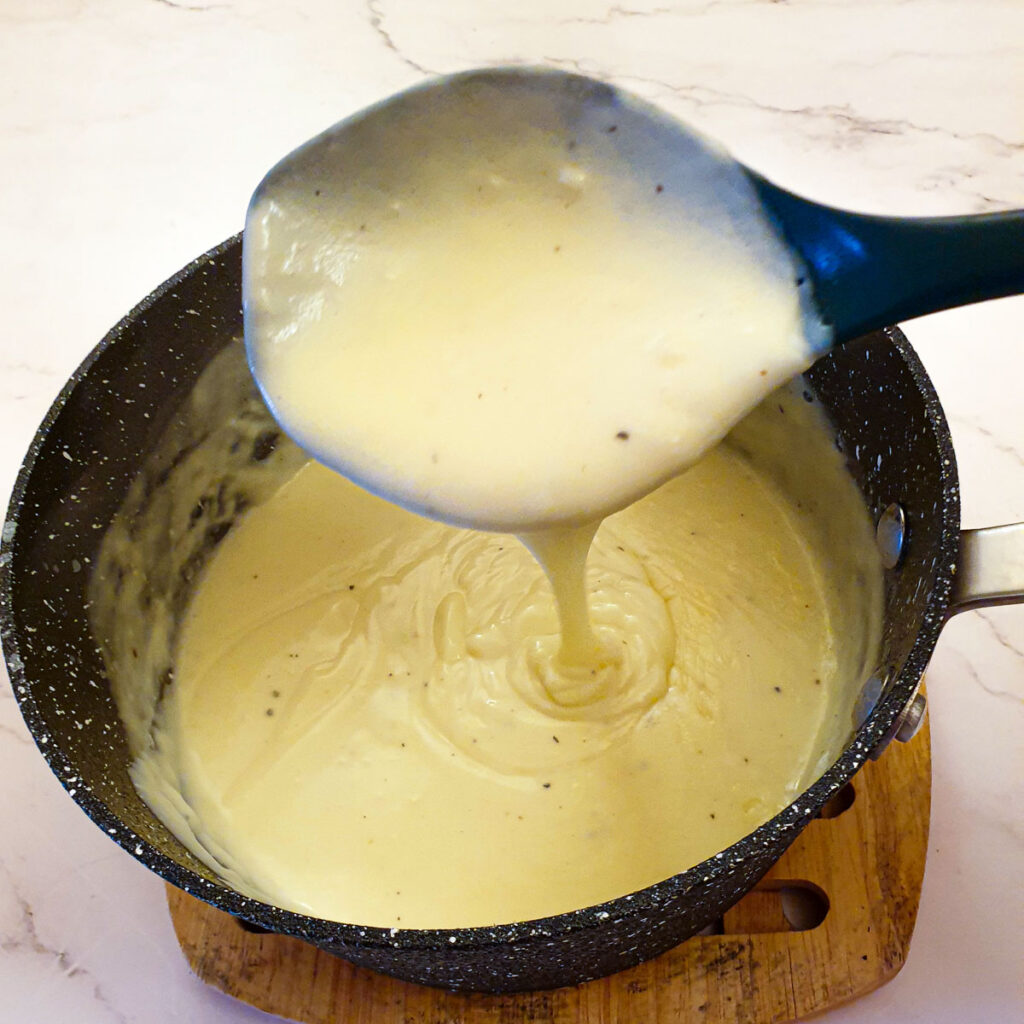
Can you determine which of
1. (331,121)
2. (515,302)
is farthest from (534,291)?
(331,121)

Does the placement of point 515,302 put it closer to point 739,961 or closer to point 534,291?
point 534,291

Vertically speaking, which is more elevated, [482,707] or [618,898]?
[618,898]

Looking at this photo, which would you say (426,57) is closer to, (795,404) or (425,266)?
(795,404)

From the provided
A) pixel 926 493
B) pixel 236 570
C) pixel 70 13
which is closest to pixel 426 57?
pixel 70 13

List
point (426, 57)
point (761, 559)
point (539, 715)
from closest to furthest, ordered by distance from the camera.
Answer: point (539, 715)
point (761, 559)
point (426, 57)

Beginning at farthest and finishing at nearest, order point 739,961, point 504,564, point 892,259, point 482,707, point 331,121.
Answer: point 331,121 → point 504,564 → point 482,707 → point 739,961 → point 892,259

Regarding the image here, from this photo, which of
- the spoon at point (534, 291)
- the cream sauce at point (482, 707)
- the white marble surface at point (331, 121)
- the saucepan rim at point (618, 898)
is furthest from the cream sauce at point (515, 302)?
the white marble surface at point (331, 121)
